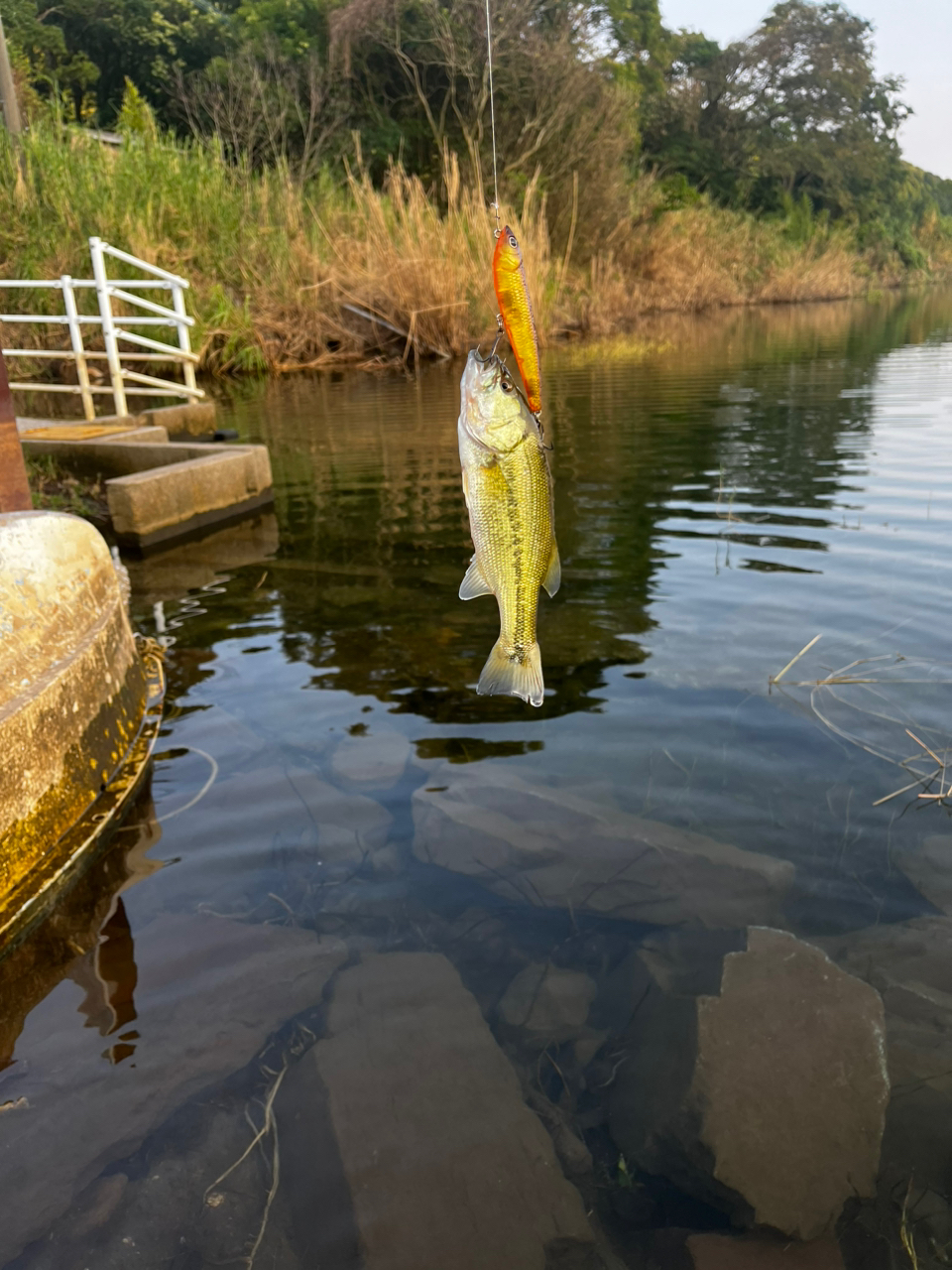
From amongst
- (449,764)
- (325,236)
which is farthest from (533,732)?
(325,236)

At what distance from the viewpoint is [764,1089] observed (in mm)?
2725

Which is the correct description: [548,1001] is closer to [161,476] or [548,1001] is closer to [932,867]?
[932,867]

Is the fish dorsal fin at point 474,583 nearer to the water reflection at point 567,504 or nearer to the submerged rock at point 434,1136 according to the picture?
the submerged rock at point 434,1136

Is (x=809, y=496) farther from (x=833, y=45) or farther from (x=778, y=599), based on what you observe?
(x=833, y=45)

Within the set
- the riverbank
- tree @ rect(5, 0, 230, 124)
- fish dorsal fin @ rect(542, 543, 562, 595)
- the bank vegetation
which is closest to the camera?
fish dorsal fin @ rect(542, 543, 562, 595)

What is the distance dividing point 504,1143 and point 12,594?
254cm

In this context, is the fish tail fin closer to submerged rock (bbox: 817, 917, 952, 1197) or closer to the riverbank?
submerged rock (bbox: 817, 917, 952, 1197)

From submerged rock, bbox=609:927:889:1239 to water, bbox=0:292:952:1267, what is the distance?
0.24ft

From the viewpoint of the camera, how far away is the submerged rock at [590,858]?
11.6 feet

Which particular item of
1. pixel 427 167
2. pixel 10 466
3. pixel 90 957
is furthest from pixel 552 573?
pixel 427 167

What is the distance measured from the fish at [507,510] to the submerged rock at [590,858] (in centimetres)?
166

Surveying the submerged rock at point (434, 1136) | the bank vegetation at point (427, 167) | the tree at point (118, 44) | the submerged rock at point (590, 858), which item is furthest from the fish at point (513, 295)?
the tree at point (118, 44)

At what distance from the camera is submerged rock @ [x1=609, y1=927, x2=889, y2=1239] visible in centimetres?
253

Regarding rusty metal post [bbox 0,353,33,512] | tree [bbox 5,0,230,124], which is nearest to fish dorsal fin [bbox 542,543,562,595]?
rusty metal post [bbox 0,353,33,512]
